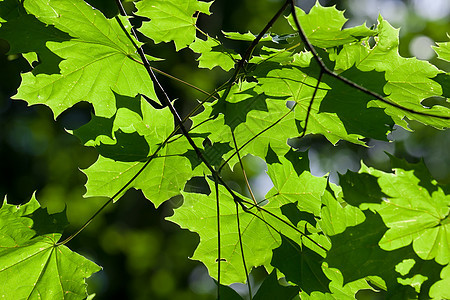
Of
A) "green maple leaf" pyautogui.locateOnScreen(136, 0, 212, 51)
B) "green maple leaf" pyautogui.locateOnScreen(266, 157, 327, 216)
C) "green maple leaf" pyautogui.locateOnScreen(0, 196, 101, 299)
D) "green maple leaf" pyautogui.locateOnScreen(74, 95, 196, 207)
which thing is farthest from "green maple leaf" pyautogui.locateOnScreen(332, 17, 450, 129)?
"green maple leaf" pyautogui.locateOnScreen(0, 196, 101, 299)

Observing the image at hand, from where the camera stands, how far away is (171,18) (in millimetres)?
1193

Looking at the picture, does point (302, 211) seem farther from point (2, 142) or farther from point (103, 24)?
point (2, 142)

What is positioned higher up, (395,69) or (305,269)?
(395,69)

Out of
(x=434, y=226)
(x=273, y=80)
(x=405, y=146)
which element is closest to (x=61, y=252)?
(x=273, y=80)

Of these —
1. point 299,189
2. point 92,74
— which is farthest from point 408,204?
point 92,74

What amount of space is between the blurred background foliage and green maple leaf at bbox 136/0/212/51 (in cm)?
451

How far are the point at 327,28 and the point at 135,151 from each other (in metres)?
0.54

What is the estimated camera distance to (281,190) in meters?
1.22

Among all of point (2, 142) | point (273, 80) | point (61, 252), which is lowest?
point (2, 142)

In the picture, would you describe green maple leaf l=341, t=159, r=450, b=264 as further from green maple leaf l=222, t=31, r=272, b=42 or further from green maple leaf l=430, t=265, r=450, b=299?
green maple leaf l=222, t=31, r=272, b=42

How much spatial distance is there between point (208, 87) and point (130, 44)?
5403mm

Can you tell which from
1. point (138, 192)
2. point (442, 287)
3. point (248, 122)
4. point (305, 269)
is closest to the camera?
point (442, 287)

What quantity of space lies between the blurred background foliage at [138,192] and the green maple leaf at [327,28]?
4717 millimetres

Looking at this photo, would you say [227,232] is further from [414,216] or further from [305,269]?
[414,216]
